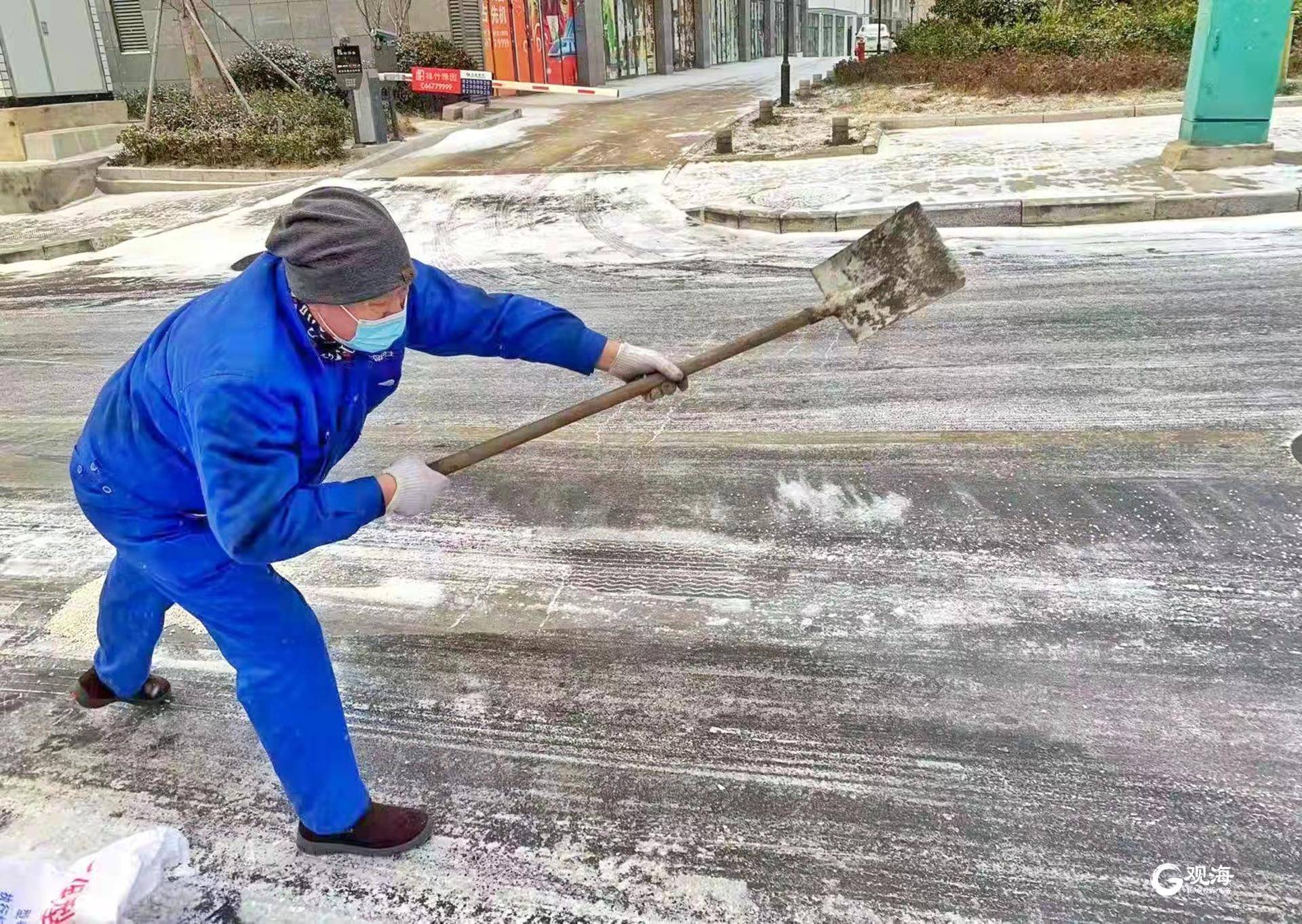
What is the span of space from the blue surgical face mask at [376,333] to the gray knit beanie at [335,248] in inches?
3.0

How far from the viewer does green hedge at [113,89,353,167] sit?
12.7 metres

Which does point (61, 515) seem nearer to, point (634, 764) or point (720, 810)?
point (634, 764)

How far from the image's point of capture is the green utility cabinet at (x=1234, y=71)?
8477mm

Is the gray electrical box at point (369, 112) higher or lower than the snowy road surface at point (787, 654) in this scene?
higher

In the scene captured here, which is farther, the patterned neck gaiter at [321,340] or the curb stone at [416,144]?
the curb stone at [416,144]

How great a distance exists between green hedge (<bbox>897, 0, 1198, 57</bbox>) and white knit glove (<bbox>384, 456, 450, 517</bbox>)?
1501cm

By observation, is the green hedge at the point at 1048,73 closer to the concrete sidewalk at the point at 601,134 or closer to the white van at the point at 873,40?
the concrete sidewalk at the point at 601,134

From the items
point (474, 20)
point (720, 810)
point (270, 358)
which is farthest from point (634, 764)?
point (474, 20)

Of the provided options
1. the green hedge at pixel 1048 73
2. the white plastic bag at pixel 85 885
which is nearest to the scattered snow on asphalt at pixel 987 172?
the green hedge at pixel 1048 73

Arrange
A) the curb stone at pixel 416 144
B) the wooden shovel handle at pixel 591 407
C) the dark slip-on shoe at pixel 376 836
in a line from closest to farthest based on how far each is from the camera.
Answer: the dark slip-on shoe at pixel 376 836
the wooden shovel handle at pixel 591 407
the curb stone at pixel 416 144

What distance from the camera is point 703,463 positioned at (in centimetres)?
402

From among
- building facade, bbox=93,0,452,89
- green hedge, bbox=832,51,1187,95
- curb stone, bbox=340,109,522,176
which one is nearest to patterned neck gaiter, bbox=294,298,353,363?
curb stone, bbox=340,109,522,176

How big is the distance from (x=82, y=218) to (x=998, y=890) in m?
12.5

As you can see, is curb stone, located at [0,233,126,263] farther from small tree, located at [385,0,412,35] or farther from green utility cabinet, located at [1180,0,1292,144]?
green utility cabinet, located at [1180,0,1292,144]
